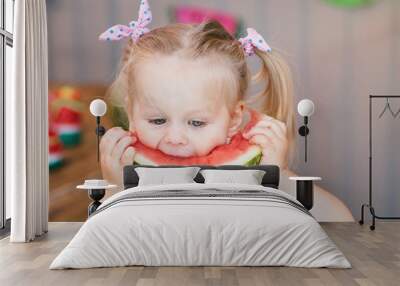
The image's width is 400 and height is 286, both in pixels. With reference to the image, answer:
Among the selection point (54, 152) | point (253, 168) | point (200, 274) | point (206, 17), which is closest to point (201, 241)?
point (200, 274)

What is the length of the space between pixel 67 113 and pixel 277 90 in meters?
2.64

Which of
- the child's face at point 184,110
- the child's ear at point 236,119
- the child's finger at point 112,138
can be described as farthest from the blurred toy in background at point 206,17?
the child's finger at point 112,138

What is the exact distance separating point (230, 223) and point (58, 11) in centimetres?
441

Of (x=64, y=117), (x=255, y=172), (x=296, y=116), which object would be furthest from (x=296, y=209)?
(x=64, y=117)

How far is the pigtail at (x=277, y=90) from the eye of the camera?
7.84 meters

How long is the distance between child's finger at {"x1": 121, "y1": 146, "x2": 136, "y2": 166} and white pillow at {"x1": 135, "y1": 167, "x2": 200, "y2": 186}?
0.54m

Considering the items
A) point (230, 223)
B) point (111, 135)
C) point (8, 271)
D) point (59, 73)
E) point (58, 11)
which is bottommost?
point (8, 271)

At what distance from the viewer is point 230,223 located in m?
4.85

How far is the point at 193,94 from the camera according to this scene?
305 inches

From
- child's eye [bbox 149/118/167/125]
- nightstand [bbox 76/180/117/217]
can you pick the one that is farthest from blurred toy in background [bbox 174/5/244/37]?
nightstand [bbox 76/180/117/217]

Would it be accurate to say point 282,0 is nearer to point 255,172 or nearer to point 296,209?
point 255,172

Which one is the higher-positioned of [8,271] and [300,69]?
[300,69]

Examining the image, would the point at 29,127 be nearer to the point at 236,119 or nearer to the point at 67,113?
the point at 67,113

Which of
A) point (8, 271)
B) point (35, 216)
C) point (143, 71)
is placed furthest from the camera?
point (143, 71)
